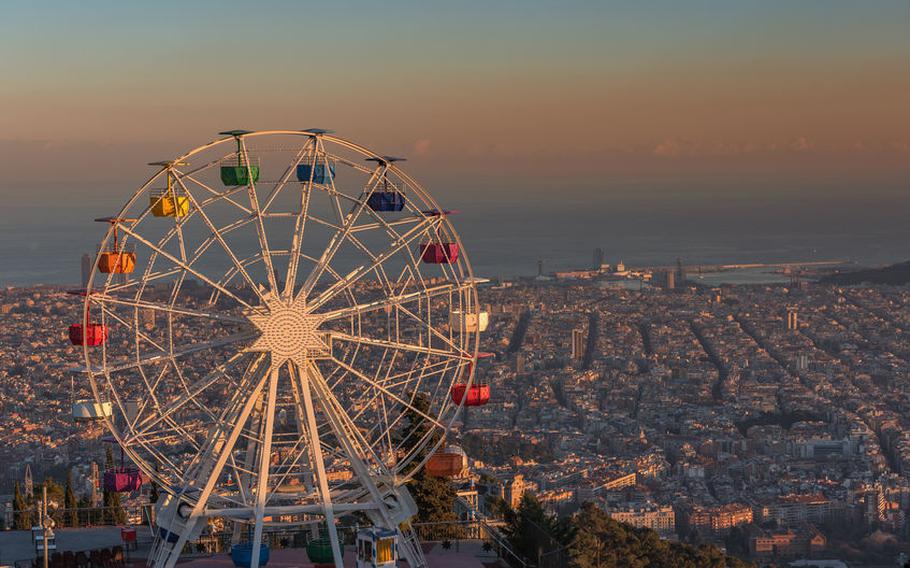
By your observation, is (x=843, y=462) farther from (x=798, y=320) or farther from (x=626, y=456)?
(x=798, y=320)

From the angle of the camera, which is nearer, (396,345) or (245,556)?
(245,556)

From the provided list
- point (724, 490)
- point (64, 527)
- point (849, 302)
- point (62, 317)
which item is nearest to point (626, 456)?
point (724, 490)

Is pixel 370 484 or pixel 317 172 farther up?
pixel 317 172

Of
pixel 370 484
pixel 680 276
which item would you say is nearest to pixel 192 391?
pixel 370 484

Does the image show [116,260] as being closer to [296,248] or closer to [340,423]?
[296,248]

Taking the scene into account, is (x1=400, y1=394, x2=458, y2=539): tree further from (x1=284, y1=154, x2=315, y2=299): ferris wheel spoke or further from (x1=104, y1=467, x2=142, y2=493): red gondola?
(x1=104, y1=467, x2=142, y2=493): red gondola

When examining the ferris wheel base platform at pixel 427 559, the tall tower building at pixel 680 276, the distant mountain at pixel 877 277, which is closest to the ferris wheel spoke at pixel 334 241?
the ferris wheel base platform at pixel 427 559

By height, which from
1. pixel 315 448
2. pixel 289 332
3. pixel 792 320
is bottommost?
pixel 315 448
